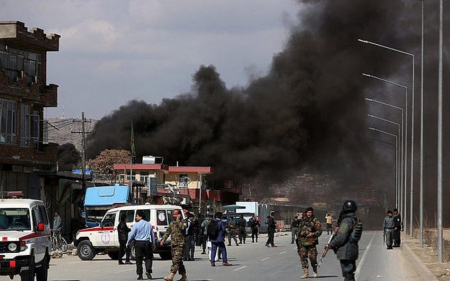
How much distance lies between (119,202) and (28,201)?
24.6 m

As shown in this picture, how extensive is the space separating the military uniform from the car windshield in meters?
3.00

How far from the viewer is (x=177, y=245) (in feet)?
66.2

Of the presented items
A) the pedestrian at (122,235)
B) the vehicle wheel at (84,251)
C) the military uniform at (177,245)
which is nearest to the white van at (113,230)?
the vehicle wheel at (84,251)

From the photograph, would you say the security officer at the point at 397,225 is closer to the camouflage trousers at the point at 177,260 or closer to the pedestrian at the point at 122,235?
the pedestrian at the point at 122,235

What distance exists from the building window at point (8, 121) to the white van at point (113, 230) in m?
13.3

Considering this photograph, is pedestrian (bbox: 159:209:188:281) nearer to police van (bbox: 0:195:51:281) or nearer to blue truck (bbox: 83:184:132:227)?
police van (bbox: 0:195:51:281)

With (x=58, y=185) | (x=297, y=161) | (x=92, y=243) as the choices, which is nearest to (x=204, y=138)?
(x=297, y=161)

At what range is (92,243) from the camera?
3266 centimetres

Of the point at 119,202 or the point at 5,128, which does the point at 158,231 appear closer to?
the point at 119,202

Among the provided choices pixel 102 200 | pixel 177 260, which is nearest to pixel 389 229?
pixel 102 200

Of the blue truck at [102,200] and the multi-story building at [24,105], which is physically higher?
the multi-story building at [24,105]

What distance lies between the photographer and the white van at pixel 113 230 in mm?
32156

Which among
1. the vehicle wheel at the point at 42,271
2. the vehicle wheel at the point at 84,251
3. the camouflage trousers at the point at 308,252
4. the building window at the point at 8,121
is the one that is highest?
the building window at the point at 8,121

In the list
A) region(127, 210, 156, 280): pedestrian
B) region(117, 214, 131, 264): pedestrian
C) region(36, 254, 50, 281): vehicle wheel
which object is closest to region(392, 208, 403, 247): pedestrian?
region(117, 214, 131, 264): pedestrian
